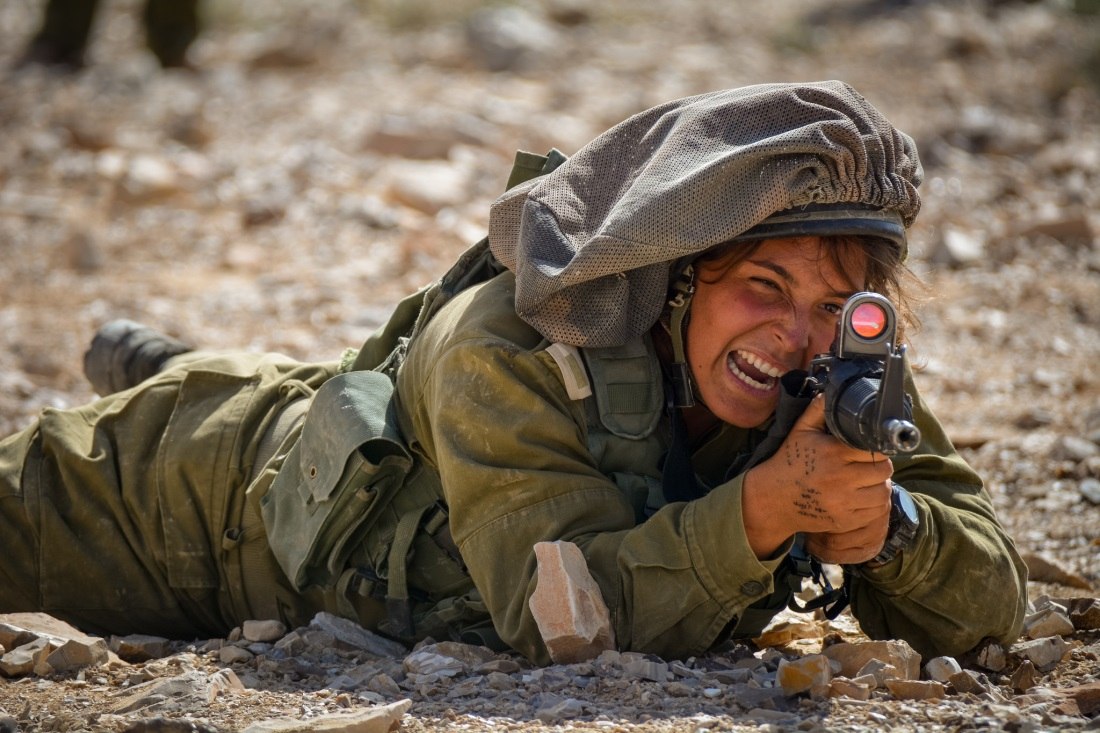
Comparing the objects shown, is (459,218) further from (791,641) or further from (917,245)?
(791,641)

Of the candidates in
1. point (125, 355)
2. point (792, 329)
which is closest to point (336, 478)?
point (792, 329)

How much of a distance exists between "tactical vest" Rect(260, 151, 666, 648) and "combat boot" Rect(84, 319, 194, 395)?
1193mm

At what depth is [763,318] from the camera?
2.97m

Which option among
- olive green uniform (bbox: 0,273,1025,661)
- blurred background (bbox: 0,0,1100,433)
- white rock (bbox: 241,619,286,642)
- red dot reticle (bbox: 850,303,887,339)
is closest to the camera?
red dot reticle (bbox: 850,303,887,339)

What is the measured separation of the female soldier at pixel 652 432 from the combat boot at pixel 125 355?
1101 mm

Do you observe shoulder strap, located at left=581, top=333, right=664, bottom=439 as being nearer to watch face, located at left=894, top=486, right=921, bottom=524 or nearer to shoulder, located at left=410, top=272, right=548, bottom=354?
shoulder, located at left=410, top=272, right=548, bottom=354

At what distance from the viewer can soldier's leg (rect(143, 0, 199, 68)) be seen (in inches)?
489

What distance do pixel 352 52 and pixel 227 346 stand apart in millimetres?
6735

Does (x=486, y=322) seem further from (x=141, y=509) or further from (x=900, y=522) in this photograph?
(x=141, y=509)

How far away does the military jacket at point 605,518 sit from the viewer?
286 centimetres

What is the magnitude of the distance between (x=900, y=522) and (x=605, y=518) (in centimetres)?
61

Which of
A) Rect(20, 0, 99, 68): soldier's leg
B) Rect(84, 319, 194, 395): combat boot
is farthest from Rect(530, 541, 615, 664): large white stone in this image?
Rect(20, 0, 99, 68): soldier's leg

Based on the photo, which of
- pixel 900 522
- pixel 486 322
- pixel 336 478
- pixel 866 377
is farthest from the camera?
pixel 336 478

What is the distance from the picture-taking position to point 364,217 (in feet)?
27.4
